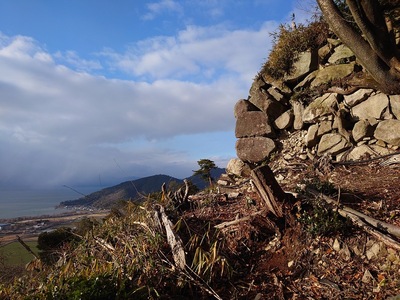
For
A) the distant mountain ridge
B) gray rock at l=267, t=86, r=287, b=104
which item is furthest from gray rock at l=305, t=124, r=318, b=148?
the distant mountain ridge

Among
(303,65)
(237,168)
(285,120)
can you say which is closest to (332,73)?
(303,65)

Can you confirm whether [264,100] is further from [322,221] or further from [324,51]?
[322,221]

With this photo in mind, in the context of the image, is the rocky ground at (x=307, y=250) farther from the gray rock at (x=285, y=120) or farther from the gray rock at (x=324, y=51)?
the gray rock at (x=324, y=51)

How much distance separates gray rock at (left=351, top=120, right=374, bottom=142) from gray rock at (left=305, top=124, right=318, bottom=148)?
1.11m

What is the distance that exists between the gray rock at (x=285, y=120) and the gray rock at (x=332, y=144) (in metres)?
1.51

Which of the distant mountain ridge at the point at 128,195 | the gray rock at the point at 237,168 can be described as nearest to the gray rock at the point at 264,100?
the gray rock at the point at 237,168

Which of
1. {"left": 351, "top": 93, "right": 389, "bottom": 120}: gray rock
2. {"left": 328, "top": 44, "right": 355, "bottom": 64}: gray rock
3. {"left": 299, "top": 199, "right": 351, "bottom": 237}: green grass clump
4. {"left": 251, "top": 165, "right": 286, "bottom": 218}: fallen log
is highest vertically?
{"left": 328, "top": 44, "right": 355, "bottom": 64}: gray rock

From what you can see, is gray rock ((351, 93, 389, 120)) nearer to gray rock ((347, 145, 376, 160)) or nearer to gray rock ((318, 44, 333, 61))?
gray rock ((347, 145, 376, 160))

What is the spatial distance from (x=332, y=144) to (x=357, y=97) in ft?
4.92

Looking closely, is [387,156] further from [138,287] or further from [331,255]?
[138,287]

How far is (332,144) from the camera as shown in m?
8.47

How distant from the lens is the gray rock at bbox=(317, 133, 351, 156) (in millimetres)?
8267

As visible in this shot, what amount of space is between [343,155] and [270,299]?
565cm

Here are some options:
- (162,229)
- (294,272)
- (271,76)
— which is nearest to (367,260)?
(294,272)
